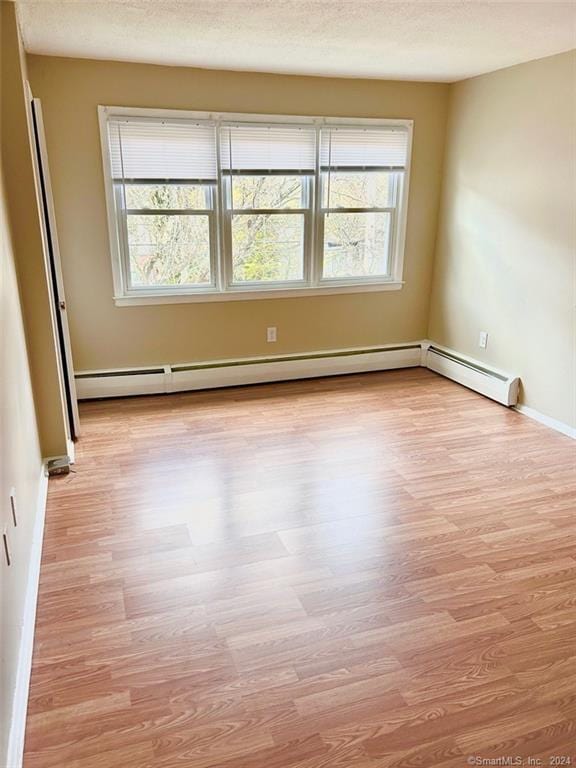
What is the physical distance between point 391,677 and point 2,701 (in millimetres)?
1165

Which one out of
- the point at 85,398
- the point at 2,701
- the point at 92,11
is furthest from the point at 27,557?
the point at 92,11

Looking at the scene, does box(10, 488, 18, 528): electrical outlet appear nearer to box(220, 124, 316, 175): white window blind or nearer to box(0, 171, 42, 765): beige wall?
box(0, 171, 42, 765): beige wall

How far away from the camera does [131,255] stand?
417 cm

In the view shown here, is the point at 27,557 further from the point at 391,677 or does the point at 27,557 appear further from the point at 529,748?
the point at 529,748

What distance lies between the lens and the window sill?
4219mm

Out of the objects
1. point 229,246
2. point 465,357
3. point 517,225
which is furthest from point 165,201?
point 465,357

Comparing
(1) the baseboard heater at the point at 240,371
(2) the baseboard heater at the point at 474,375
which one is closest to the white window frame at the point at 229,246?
(1) the baseboard heater at the point at 240,371

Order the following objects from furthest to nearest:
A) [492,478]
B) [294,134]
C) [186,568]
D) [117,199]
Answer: [294,134]
[117,199]
[492,478]
[186,568]

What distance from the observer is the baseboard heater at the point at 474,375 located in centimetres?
417

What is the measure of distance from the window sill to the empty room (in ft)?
0.08

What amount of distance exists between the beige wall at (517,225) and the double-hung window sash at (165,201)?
1973 millimetres

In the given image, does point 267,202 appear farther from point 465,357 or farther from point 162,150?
point 465,357

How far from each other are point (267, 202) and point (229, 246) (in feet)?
1.48

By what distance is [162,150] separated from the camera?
3986mm
